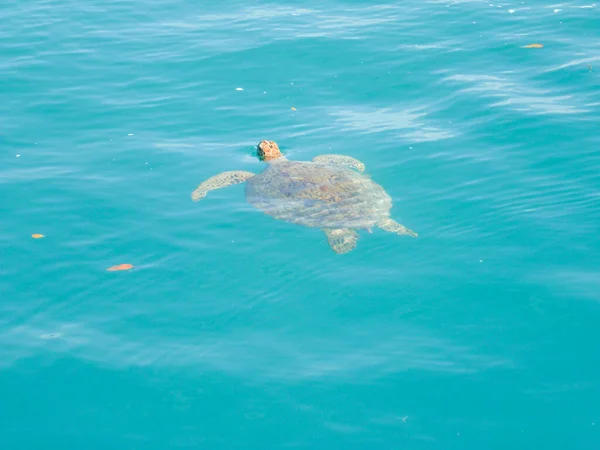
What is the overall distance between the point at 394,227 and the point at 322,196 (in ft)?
3.68

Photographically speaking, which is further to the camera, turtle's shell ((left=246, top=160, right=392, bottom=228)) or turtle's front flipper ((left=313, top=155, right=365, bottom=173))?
turtle's front flipper ((left=313, top=155, right=365, bottom=173))

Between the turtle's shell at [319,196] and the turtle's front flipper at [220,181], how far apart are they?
264 mm

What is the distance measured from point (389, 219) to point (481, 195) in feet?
4.74

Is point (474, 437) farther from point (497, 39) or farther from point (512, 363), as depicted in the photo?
point (497, 39)

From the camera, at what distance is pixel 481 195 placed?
9.10 metres

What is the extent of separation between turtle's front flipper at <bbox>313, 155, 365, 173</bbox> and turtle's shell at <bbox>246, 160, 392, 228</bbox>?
426 millimetres

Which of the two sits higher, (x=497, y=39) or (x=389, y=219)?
(x=497, y=39)

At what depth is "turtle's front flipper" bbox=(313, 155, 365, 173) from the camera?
10.2m

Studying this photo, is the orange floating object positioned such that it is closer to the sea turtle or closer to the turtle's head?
the sea turtle

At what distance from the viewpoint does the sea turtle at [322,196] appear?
28.0 feet

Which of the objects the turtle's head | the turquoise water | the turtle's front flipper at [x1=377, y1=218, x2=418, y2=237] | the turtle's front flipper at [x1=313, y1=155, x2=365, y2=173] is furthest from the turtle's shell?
the turtle's head

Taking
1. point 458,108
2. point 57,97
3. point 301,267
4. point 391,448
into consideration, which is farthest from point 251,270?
point 57,97

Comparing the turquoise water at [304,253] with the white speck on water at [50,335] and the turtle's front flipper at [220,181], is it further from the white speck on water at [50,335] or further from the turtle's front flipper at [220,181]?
the turtle's front flipper at [220,181]

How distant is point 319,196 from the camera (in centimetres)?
899
